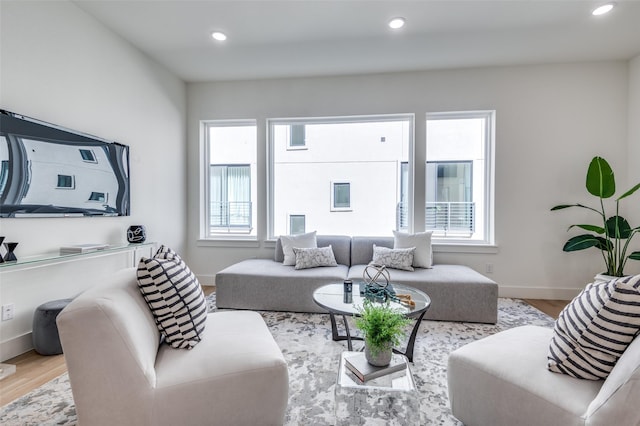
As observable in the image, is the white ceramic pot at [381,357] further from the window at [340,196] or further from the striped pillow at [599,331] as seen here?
the window at [340,196]

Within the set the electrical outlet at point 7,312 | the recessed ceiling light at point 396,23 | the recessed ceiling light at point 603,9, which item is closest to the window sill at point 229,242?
the electrical outlet at point 7,312

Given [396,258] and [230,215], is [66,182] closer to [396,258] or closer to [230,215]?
[230,215]

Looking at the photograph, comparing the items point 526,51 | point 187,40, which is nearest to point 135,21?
point 187,40

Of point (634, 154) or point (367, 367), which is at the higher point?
point (634, 154)

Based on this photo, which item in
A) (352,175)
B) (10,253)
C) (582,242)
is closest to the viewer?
(10,253)

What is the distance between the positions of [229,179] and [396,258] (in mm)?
2541

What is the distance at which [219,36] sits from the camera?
2.84 m

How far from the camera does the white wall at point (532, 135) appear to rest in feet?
10.9

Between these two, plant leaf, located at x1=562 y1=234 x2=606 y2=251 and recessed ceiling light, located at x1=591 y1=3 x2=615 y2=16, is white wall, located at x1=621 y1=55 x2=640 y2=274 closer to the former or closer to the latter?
plant leaf, located at x1=562 y1=234 x2=606 y2=251

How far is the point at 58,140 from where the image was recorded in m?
2.24

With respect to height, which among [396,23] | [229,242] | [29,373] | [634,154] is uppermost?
[396,23]

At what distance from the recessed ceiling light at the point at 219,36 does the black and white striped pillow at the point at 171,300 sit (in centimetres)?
242

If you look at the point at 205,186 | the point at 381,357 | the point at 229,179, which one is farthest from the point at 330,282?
the point at 205,186

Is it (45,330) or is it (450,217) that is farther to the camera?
(450,217)
